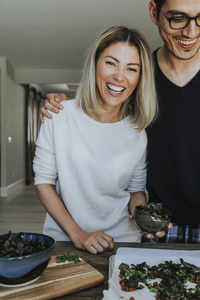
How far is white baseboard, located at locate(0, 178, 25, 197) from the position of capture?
23.8 feet

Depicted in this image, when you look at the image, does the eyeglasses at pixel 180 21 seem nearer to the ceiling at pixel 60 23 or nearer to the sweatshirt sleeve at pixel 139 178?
the sweatshirt sleeve at pixel 139 178

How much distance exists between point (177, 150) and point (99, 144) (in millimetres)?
363

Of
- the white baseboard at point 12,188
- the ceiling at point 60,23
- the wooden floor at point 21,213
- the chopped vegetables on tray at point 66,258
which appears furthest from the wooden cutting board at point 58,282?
the white baseboard at point 12,188

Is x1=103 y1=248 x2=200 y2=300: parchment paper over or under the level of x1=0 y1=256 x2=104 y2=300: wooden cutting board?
under

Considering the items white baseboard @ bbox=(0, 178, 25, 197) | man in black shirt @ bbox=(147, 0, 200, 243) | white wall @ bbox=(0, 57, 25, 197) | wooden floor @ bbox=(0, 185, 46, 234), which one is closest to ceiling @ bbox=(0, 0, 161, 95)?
white wall @ bbox=(0, 57, 25, 197)

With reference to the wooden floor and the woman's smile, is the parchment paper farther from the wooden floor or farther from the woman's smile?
the wooden floor

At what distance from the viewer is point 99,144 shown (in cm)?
151

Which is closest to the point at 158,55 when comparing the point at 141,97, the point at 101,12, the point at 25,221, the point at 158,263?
the point at 141,97

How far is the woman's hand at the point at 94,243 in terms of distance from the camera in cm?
121

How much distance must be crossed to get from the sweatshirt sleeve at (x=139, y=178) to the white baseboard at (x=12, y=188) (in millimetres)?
6106

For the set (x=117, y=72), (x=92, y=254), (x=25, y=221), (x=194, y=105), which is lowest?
(x=25, y=221)

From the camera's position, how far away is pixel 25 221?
16.4 ft

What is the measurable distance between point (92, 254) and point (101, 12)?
4.04 m

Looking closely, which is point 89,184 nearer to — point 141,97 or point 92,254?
point 92,254
